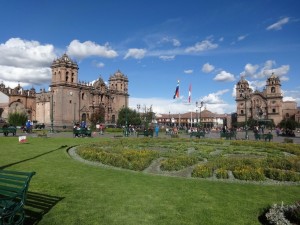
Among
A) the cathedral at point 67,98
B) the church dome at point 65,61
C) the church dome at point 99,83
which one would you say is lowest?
the cathedral at point 67,98

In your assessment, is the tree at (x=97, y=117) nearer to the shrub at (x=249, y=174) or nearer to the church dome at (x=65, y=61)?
the church dome at (x=65, y=61)

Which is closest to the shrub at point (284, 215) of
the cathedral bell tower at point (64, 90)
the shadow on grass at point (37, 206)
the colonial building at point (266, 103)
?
the shadow on grass at point (37, 206)

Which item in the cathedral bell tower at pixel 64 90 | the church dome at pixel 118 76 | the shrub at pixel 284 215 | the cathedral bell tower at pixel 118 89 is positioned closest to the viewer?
the shrub at pixel 284 215

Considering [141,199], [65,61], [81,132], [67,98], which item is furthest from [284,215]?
[65,61]

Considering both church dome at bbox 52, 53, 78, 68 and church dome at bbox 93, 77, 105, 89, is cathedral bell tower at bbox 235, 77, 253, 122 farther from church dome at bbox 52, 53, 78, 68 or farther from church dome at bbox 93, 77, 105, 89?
church dome at bbox 52, 53, 78, 68

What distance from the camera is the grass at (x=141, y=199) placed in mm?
6637

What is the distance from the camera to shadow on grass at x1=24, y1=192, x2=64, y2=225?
20.9 feet

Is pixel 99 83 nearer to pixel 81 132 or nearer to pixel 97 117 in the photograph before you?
pixel 97 117

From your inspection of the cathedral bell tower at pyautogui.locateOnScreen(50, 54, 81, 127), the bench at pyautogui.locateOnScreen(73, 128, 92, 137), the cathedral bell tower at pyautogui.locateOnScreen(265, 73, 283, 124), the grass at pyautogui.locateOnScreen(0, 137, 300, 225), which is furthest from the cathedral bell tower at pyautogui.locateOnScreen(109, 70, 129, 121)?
the grass at pyautogui.locateOnScreen(0, 137, 300, 225)

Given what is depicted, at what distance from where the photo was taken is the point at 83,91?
277 feet

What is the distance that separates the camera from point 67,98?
257 ft

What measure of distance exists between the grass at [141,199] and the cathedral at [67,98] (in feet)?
202

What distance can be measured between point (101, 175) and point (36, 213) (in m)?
4.31

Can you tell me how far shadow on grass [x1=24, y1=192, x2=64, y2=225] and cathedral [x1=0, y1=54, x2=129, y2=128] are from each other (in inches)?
2486
